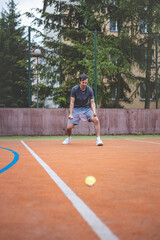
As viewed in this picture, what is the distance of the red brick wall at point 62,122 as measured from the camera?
1529 centimetres

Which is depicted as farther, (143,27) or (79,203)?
(143,27)

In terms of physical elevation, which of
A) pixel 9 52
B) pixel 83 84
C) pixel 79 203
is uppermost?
pixel 9 52

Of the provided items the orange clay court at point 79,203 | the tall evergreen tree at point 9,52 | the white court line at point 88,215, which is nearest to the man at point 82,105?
the orange clay court at point 79,203

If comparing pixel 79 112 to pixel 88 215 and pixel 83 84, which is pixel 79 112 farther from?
pixel 88 215

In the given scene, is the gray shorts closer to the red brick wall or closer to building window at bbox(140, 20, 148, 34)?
the red brick wall

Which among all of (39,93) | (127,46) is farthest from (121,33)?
(39,93)

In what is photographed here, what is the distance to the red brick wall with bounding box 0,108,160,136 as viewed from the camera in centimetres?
1529

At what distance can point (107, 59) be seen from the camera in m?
20.9

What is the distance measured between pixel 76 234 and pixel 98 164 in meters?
3.36

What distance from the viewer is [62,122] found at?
15766mm

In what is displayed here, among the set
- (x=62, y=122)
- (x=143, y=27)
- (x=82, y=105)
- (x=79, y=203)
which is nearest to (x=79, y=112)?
(x=82, y=105)

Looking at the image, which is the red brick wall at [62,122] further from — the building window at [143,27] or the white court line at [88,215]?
the white court line at [88,215]

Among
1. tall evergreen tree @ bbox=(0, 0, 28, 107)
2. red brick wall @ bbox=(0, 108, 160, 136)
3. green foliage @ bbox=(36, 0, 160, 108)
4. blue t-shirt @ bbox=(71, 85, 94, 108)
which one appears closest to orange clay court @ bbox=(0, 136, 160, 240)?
blue t-shirt @ bbox=(71, 85, 94, 108)

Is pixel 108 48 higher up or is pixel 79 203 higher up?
pixel 108 48
